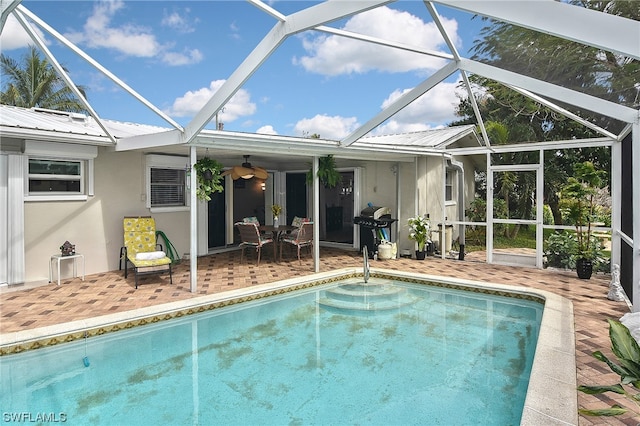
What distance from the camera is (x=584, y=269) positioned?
26.1 feet

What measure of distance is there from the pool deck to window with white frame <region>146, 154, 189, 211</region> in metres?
1.52

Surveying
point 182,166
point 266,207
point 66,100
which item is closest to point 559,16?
point 182,166

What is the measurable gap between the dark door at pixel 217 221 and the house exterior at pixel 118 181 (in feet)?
0.14

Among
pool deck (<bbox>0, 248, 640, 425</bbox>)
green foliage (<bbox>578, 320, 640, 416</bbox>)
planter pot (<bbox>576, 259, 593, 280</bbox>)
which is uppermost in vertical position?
green foliage (<bbox>578, 320, 640, 416</bbox>)

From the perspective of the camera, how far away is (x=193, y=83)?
17375 millimetres

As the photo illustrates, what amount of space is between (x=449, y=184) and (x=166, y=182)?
8006mm

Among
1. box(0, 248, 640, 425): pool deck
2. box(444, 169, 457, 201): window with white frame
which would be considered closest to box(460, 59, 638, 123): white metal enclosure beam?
box(0, 248, 640, 425): pool deck

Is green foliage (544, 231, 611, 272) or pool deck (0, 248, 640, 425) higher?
green foliage (544, 231, 611, 272)

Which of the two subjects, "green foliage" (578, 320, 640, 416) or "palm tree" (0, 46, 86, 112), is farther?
"palm tree" (0, 46, 86, 112)

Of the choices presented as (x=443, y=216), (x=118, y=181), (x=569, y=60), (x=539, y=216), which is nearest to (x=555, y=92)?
(x=569, y=60)

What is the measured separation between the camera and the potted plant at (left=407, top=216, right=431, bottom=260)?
33.4 feet

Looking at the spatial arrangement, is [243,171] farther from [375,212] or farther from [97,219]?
[375,212]

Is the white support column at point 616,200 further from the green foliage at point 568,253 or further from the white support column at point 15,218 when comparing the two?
the white support column at point 15,218

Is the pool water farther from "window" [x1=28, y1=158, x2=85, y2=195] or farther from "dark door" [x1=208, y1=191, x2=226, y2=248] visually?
"dark door" [x1=208, y1=191, x2=226, y2=248]
